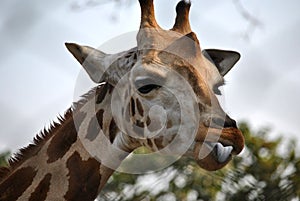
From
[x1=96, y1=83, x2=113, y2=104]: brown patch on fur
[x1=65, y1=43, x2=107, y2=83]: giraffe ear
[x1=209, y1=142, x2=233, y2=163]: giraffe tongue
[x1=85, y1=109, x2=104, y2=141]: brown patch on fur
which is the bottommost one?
[x1=209, y1=142, x2=233, y2=163]: giraffe tongue


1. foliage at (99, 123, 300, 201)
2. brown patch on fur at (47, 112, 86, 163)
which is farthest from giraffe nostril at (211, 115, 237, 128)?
foliage at (99, 123, 300, 201)

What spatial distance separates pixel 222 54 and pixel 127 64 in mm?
708

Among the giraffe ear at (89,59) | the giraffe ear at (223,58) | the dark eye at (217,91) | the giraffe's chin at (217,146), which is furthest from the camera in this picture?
the giraffe ear at (223,58)

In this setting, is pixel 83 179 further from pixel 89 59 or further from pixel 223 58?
pixel 223 58

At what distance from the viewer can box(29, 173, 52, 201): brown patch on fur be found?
437 cm

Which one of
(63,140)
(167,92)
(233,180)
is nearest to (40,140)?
(63,140)

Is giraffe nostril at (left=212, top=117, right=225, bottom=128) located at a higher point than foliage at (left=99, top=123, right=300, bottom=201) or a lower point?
higher

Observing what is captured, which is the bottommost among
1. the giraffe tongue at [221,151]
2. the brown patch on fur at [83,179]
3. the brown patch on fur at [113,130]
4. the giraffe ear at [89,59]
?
the giraffe tongue at [221,151]

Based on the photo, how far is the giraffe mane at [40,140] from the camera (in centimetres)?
455

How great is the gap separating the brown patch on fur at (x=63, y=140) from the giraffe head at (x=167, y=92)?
0.29 metres

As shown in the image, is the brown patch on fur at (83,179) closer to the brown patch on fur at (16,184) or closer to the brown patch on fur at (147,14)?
the brown patch on fur at (16,184)

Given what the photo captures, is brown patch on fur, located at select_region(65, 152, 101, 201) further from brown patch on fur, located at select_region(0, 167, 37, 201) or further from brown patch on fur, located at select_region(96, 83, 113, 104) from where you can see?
brown patch on fur, located at select_region(96, 83, 113, 104)

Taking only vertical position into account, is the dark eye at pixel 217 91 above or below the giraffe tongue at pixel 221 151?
above

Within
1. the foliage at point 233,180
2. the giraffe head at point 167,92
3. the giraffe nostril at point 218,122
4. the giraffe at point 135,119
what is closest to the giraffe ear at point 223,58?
the giraffe at point 135,119
